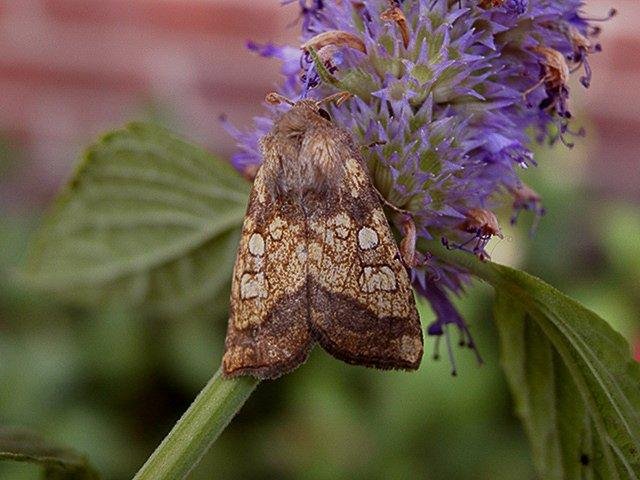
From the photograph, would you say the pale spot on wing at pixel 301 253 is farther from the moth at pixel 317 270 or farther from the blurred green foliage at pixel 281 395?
the blurred green foliage at pixel 281 395

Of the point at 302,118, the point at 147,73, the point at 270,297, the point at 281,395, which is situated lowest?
the point at 281,395

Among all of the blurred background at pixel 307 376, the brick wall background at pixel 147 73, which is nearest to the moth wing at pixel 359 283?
the blurred background at pixel 307 376

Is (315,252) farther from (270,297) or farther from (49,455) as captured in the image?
(49,455)

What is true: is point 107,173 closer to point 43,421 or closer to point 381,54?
point 381,54

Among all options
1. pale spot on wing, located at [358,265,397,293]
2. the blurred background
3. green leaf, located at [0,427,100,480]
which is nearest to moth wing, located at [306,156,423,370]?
pale spot on wing, located at [358,265,397,293]

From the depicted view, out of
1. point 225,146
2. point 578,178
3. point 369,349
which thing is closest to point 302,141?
point 369,349

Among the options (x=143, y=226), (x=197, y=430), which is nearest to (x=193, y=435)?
(x=197, y=430)

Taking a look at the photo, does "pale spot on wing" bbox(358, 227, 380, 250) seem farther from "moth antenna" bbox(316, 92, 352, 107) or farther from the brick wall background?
the brick wall background
